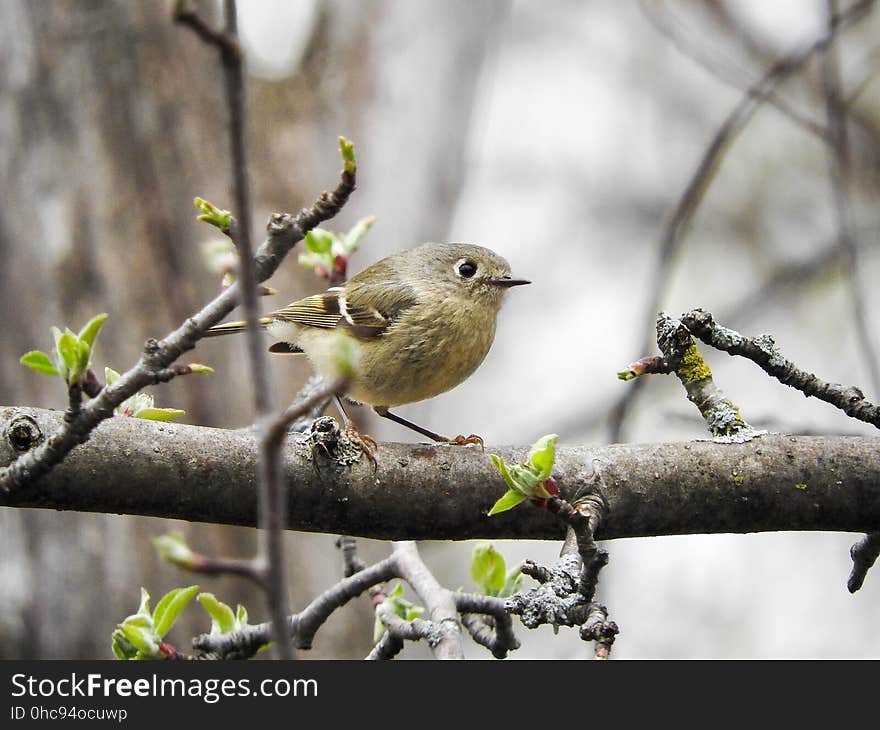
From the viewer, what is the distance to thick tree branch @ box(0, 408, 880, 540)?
1869 millimetres

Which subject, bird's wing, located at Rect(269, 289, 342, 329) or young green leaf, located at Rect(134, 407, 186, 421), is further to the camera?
bird's wing, located at Rect(269, 289, 342, 329)

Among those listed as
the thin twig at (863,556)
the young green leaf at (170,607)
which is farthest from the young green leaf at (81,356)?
the thin twig at (863,556)

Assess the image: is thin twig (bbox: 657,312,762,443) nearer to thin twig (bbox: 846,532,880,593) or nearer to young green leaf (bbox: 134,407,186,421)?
thin twig (bbox: 846,532,880,593)

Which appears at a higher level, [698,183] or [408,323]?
[698,183]

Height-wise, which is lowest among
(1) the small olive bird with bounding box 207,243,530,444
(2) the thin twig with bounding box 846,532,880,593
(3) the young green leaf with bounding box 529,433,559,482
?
(2) the thin twig with bounding box 846,532,880,593

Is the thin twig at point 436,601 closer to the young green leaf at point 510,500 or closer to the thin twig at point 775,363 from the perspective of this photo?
the young green leaf at point 510,500

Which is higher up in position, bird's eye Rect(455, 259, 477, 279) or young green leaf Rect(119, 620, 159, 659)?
bird's eye Rect(455, 259, 477, 279)

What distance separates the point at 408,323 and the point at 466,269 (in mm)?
427

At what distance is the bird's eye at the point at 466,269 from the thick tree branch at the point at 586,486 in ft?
4.65


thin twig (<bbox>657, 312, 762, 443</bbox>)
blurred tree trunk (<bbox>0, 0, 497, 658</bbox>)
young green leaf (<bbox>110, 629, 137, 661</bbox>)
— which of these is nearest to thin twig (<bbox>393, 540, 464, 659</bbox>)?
young green leaf (<bbox>110, 629, 137, 661</bbox>)

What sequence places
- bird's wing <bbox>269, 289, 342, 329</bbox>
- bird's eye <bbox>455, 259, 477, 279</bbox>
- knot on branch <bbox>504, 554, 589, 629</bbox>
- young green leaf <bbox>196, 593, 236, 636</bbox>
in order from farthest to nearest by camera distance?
bird's eye <bbox>455, 259, 477, 279</bbox>, bird's wing <bbox>269, 289, 342, 329</bbox>, young green leaf <bbox>196, 593, 236, 636</bbox>, knot on branch <bbox>504, 554, 589, 629</bbox>

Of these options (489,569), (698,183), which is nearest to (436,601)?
(489,569)

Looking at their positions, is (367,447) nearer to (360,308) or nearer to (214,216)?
(214,216)

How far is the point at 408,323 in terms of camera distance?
3078 mm
